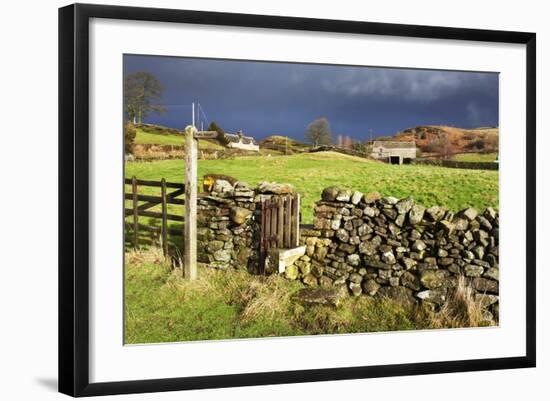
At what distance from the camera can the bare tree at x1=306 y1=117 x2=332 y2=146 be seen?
8.72 metres

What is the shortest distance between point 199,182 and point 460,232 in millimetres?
3214

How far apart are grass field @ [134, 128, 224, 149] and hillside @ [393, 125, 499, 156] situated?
2241 millimetres

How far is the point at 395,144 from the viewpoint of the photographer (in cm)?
908

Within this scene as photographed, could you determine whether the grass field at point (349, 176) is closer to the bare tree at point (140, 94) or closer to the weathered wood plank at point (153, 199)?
the weathered wood plank at point (153, 199)

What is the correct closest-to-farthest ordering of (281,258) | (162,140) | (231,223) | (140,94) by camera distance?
1. (140,94)
2. (162,140)
3. (231,223)
4. (281,258)

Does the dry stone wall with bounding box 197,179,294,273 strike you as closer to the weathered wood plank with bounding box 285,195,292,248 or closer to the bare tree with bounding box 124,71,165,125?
the weathered wood plank with bounding box 285,195,292,248

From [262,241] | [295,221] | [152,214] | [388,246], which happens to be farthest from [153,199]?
[388,246]

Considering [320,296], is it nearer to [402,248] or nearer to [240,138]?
[402,248]

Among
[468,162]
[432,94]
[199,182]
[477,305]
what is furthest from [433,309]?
[199,182]

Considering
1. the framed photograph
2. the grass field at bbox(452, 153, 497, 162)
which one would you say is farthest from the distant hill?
the grass field at bbox(452, 153, 497, 162)

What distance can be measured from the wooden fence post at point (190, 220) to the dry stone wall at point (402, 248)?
131 cm

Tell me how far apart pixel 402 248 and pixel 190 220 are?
101 inches

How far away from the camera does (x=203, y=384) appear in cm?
811

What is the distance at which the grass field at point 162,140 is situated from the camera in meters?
8.10
